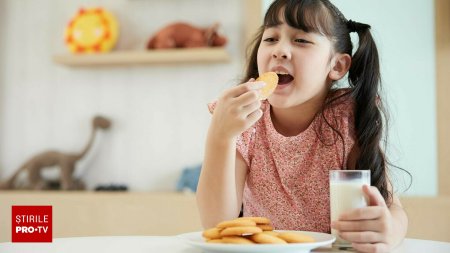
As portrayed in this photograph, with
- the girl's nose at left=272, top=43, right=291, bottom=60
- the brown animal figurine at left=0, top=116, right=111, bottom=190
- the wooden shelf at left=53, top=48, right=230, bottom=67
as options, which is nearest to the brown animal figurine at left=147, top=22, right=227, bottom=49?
the wooden shelf at left=53, top=48, right=230, bottom=67

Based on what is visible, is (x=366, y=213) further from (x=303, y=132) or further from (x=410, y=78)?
(x=410, y=78)

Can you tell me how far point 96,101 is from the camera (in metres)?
2.15

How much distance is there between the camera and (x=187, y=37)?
1968 mm

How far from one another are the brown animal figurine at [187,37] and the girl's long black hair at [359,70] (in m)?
1.00

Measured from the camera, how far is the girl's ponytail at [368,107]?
0.89 meters

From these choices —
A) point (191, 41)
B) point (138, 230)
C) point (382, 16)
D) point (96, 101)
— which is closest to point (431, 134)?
point (382, 16)

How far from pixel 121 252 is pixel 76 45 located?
5.29 feet

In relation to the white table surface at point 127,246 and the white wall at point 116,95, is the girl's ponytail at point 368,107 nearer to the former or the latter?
the white table surface at point 127,246

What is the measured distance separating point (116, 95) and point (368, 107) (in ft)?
4.54

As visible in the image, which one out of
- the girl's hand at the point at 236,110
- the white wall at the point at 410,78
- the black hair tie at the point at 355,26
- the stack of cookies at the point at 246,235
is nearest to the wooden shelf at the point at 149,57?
the white wall at the point at 410,78

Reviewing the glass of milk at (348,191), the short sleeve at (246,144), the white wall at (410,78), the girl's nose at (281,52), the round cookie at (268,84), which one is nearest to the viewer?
the glass of milk at (348,191)

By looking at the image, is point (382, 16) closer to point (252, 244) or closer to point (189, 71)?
point (189, 71)

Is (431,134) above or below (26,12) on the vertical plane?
below

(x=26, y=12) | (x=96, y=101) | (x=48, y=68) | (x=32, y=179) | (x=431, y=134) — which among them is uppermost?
(x=26, y=12)
